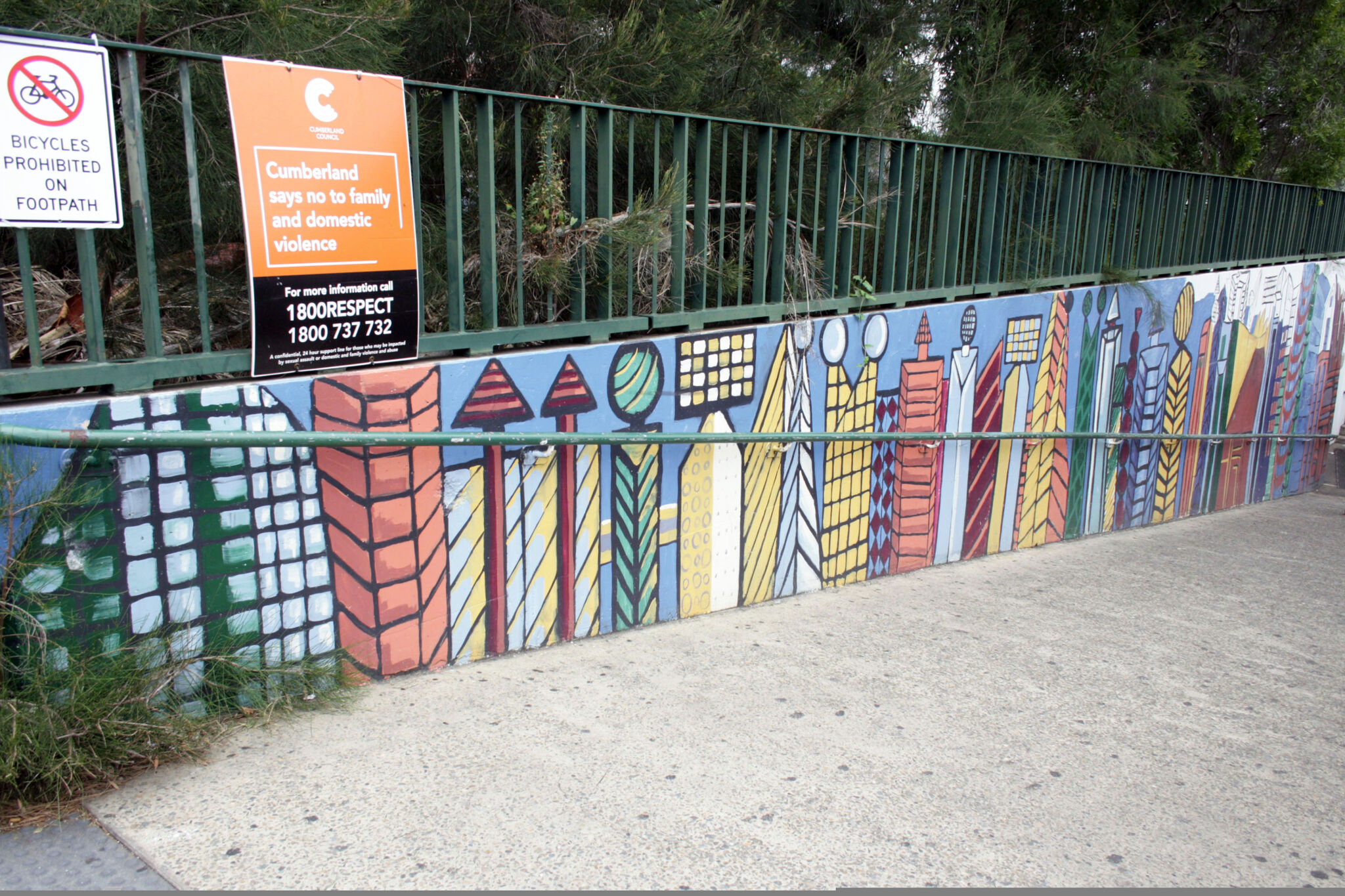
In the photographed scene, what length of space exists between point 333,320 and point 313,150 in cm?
58

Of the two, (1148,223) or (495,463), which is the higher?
(1148,223)

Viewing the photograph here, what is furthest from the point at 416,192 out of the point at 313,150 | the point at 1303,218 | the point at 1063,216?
the point at 1303,218

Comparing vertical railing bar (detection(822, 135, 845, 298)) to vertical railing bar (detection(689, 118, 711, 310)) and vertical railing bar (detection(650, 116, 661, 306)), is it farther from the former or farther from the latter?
vertical railing bar (detection(650, 116, 661, 306))

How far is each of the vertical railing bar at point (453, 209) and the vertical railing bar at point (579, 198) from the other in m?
0.56

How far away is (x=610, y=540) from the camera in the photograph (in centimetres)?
461

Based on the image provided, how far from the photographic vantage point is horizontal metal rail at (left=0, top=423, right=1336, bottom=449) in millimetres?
2898

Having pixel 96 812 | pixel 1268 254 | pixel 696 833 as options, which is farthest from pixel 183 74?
pixel 1268 254

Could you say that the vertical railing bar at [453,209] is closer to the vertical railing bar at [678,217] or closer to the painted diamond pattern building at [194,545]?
the painted diamond pattern building at [194,545]

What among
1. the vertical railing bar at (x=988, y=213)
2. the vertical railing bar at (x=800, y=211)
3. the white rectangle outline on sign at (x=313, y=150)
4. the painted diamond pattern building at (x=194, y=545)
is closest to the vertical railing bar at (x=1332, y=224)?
the vertical railing bar at (x=988, y=213)

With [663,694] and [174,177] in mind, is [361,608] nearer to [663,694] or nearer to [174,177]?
[663,694]

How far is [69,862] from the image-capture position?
261 cm

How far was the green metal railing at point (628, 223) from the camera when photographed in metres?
3.33

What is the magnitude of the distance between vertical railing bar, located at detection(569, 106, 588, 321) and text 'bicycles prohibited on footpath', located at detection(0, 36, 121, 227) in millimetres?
1862

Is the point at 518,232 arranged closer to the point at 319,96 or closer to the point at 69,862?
the point at 319,96
